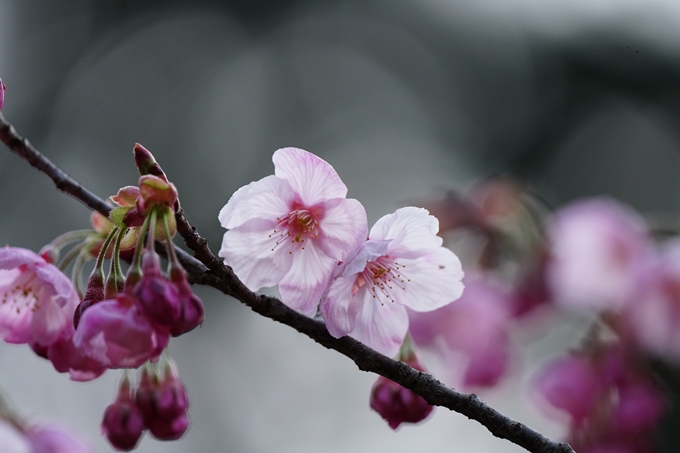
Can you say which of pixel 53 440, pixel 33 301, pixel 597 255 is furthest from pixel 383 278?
pixel 597 255

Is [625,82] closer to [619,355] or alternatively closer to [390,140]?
[390,140]

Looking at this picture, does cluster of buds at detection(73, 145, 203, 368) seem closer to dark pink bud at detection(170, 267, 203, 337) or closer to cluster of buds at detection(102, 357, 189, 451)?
dark pink bud at detection(170, 267, 203, 337)

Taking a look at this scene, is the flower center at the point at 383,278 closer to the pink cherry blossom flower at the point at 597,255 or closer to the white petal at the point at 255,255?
the white petal at the point at 255,255

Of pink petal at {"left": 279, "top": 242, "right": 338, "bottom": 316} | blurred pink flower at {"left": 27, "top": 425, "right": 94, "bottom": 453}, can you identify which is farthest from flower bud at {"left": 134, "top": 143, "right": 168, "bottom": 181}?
blurred pink flower at {"left": 27, "top": 425, "right": 94, "bottom": 453}

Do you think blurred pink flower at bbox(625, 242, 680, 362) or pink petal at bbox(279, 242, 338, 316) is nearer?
pink petal at bbox(279, 242, 338, 316)

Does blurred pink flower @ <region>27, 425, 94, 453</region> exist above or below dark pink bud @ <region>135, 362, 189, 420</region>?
below

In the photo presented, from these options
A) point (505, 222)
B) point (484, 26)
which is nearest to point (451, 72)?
point (484, 26)
